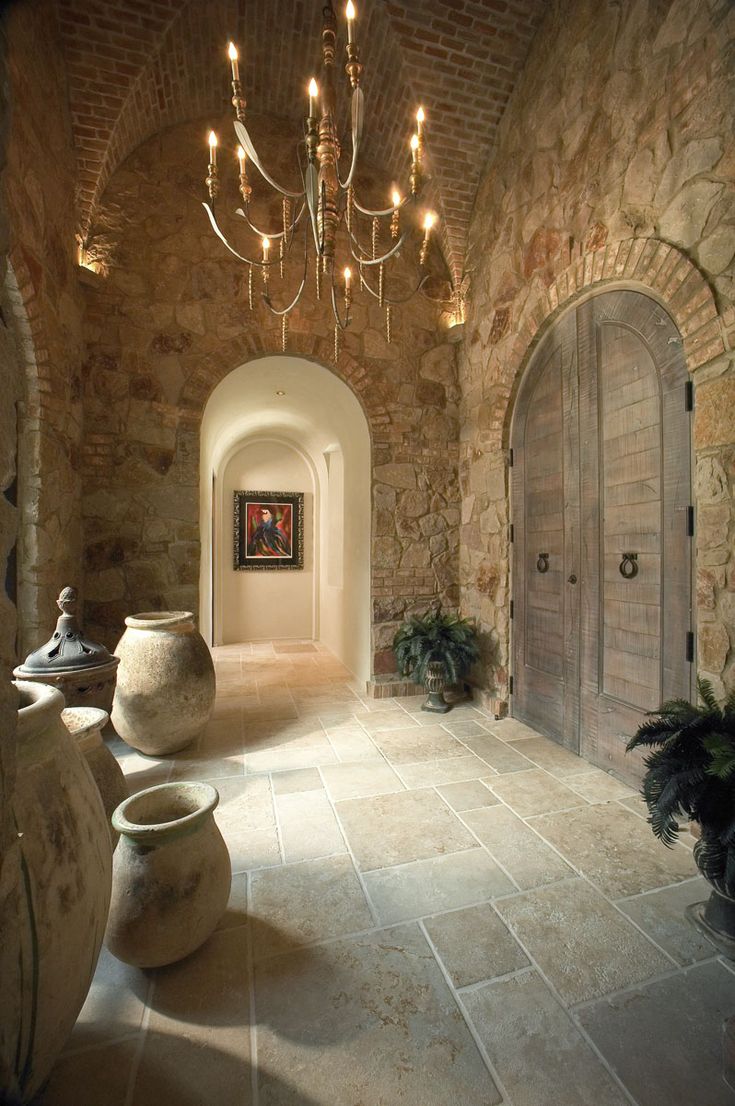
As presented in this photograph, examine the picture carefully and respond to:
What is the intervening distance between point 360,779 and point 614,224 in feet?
9.76

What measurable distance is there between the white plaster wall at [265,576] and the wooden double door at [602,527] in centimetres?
362

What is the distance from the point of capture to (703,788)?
1.36 metres

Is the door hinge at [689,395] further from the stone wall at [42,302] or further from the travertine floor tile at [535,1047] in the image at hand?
the stone wall at [42,302]

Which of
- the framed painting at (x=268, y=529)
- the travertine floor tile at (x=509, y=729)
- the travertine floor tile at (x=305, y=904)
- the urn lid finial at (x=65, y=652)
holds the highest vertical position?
the framed painting at (x=268, y=529)

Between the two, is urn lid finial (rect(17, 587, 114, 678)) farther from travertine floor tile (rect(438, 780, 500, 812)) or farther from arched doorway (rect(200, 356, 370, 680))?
travertine floor tile (rect(438, 780, 500, 812))

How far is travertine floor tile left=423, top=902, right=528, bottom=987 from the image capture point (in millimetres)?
1261

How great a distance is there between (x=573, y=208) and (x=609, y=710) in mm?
2689

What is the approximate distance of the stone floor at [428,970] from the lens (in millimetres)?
1000

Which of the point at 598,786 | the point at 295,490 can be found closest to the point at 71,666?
the point at 598,786

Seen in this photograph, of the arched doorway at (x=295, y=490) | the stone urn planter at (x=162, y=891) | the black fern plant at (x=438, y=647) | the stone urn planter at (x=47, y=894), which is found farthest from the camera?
the arched doorway at (x=295, y=490)

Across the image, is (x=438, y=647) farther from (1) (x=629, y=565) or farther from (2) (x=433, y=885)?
(2) (x=433, y=885)

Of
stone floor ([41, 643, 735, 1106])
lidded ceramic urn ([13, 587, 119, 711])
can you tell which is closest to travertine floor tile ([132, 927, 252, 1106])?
stone floor ([41, 643, 735, 1106])

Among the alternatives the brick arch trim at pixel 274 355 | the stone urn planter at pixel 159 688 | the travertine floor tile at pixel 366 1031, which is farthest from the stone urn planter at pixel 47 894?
the brick arch trim at pixel 274 355

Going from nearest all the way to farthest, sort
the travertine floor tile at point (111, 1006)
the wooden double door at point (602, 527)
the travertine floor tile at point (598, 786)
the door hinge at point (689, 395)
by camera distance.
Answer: the travertine floor tile at point (111, 1006) < the door hinge at point (689, 395) < the wooden double door at point (602, 527) < the travertine floor tile at point (598, 786)
